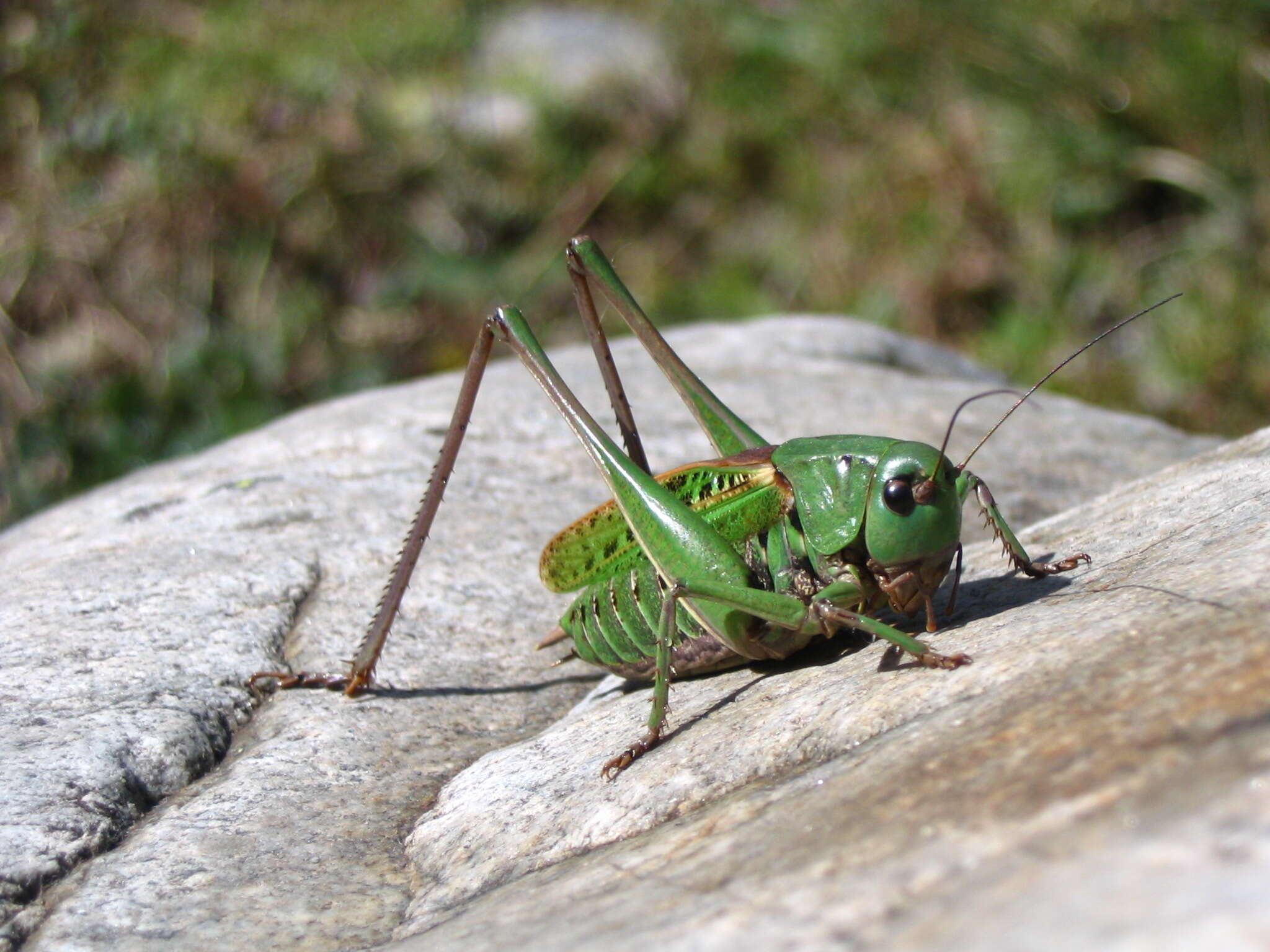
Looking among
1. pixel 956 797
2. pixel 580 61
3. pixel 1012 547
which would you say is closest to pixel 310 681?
pixel 1012 547

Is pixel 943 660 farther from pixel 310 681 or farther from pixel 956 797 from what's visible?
pixel 310 681

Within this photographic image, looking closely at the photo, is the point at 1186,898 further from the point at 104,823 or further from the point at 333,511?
the point at 333,511

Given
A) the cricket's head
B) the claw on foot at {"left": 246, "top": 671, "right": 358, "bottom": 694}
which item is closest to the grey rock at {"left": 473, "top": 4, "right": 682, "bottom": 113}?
the claw on foot at {"left": 246, "top": 671, "right": 358, "bottom": 694}

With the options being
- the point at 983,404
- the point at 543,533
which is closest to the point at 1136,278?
the point at 983,404

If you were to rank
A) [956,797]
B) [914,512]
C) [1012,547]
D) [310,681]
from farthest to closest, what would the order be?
[310,681], [1012,547], [914,512], [956,797]

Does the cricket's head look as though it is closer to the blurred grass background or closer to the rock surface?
the rock surface

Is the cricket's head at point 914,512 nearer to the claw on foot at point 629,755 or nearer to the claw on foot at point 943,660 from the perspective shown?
the claw on foot at point 943,660

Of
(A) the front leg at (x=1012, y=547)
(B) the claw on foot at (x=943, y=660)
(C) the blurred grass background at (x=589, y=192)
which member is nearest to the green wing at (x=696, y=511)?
(A) the front leg at (x=1012, y=547)
